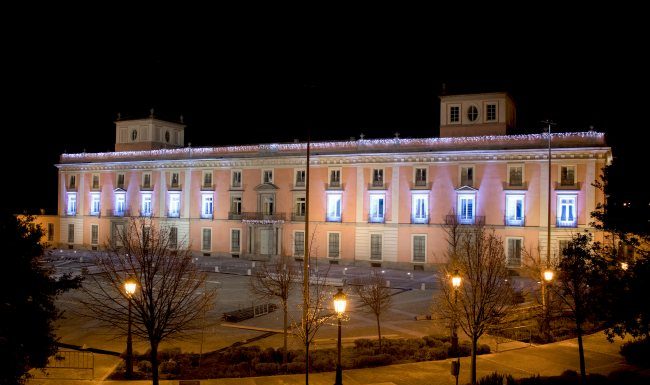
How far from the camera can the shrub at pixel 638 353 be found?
1788 cm

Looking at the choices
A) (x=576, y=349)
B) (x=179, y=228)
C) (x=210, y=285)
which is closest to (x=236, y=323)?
(x=210, y=285)

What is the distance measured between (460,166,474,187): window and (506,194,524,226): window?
295 centimetres

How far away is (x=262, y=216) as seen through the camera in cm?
5050

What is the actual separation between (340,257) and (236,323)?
22441 mm

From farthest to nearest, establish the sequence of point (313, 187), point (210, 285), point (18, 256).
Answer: point (313, 187), point (210, 285), point (18, 256)

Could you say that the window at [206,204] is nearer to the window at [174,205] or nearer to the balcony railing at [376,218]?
the window at [174,205]

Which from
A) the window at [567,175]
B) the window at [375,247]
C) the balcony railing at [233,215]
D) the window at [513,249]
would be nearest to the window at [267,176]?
the balcony railing at [233,215]

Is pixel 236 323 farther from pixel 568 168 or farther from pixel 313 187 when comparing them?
pixel 568 168

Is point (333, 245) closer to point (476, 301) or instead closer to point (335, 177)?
point (335, 177)

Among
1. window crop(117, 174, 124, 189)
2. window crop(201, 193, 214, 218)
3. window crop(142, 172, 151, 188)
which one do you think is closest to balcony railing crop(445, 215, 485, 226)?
window crop(201, 193, 214, 218)

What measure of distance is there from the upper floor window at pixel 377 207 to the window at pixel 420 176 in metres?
3.06

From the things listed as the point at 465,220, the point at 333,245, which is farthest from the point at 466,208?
the point at 333,245

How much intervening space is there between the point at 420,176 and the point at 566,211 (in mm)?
11053

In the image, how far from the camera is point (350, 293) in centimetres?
3366
